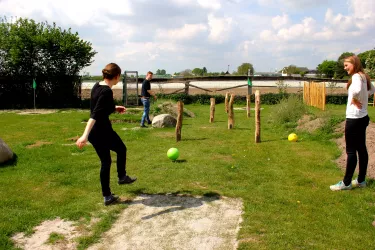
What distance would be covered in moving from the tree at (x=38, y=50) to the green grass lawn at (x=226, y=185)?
1239 cm

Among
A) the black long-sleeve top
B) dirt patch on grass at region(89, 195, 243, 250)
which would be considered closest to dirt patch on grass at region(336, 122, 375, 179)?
dirt patch on grass at region(89, 195, 243, 250)

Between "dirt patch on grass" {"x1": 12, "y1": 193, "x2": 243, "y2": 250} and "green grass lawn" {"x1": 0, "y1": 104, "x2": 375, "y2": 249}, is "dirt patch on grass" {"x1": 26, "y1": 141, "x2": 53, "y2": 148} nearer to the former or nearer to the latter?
"green grass lawn" {"x1": 0, "y1": 104, "x2": 375, "y2": 249}

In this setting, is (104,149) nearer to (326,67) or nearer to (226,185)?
(226,185)

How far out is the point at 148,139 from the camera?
1077cm

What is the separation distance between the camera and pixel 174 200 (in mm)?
5289

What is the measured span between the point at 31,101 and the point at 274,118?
51.3ft

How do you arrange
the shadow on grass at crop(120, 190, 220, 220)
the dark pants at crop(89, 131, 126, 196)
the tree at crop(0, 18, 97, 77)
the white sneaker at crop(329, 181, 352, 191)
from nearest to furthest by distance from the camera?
1. the dark pants at crop(89, 131, 126, 196)
2. the shadow on grass at crop(120, 190, 220, 220)
3. the white sneaker at crop(329, 181, 352, 191)
4. the tree at crop(0, 18, 97, 77)

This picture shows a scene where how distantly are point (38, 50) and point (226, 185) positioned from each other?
775 inches

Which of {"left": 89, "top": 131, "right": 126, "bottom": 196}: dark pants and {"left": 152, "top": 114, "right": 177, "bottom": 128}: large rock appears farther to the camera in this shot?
{"left": 152, "top": 114, "right": 177, "bottom": 128}: large rock

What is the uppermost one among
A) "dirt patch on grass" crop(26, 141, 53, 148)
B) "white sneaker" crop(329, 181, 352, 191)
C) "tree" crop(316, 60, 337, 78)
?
"tree" crop(316, 60, 337, 78)

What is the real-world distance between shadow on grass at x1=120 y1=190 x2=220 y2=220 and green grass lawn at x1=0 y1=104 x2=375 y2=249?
0.54 feet

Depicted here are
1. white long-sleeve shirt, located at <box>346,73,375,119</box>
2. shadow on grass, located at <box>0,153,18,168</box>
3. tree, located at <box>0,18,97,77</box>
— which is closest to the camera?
white long-sleeve shirt, located at <box>346,73,375,119</box>

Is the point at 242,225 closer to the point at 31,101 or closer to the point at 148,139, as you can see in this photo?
the point at 148,139

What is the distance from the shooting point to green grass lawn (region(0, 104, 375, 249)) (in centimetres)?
425
